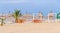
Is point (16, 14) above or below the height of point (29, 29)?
above

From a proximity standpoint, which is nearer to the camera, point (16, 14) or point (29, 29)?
point (29, 29)

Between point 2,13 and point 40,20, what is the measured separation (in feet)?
20.8

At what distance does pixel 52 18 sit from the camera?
29719 mm

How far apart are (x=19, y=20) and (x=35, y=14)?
3232 mm

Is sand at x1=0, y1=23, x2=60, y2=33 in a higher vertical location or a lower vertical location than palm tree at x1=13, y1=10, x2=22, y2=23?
lower

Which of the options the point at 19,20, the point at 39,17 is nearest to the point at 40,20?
the point at 39,17

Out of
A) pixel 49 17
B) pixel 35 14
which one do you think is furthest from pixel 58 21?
pixel 35 14

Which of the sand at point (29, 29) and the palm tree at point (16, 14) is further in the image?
the palm tree at point (16, 14)

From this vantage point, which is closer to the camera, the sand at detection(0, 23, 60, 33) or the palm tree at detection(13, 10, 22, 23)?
the sand at detection(0, 23, 60, 33)

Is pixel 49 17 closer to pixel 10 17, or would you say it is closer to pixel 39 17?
pixel 39 17

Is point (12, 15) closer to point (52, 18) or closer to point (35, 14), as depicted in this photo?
point (35, 14)

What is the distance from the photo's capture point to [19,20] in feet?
91.5

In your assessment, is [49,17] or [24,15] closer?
[49,17]

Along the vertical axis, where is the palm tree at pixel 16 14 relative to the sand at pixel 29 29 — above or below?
above
